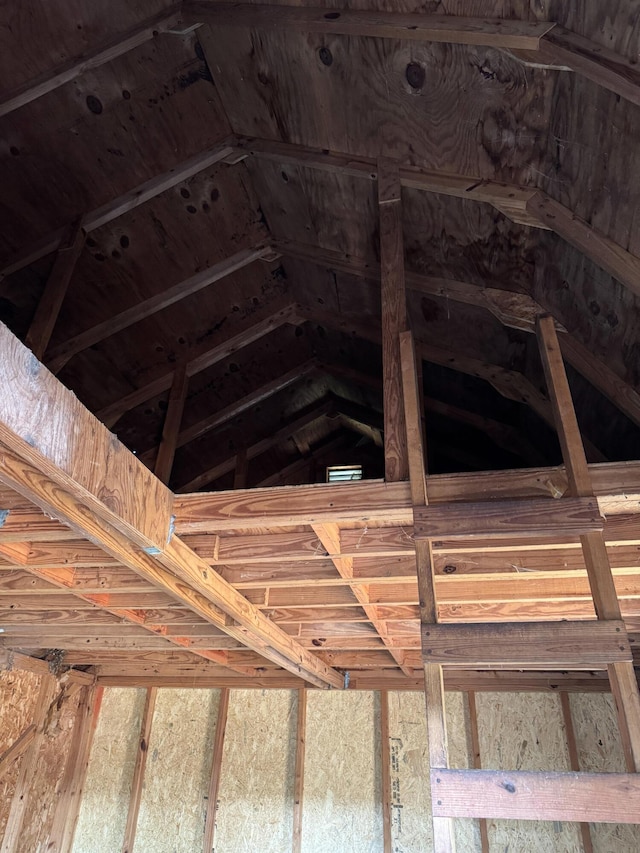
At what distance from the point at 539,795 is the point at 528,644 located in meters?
0.40

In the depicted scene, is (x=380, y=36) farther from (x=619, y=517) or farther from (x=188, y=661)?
(x=188, y=661)

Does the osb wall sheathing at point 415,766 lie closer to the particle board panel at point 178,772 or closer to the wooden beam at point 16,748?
the particle board panel at point 178,772

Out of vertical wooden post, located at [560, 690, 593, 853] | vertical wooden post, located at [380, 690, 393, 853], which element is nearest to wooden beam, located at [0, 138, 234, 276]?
vertical wooden post, located at [380, 690, 393, 853]

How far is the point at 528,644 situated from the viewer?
177 cm

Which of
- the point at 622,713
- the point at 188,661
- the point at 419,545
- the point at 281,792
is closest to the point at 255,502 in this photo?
the point at 419,545

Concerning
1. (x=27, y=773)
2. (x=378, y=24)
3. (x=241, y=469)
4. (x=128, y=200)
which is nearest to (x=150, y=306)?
(x=128, y=200)

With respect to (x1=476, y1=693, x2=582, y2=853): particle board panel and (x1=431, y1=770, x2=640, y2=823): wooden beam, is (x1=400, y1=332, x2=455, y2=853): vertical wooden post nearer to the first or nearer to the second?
(x1=431, y1=770, x2=640, y2=823): wooden beam

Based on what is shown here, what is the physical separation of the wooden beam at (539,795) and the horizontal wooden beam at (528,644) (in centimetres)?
30

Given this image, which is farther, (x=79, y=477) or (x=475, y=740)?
(x=475, y=740)

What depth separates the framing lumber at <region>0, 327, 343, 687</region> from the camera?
4.26 feet

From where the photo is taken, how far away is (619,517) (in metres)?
2.31

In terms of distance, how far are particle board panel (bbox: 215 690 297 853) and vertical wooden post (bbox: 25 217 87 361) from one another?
3.77 meters

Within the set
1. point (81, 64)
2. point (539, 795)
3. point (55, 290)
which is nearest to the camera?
point (539, 795)

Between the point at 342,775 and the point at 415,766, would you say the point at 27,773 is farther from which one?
the point at 415,766
